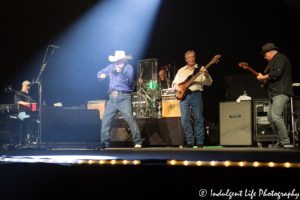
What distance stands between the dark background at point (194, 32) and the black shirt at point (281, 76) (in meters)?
1.54

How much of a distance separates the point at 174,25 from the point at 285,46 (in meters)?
2.39

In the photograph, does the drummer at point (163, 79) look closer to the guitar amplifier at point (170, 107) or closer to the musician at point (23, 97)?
the guitar amplifier at point (170, 107)

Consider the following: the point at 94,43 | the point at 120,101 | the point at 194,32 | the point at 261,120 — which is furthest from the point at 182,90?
the point at 94,43

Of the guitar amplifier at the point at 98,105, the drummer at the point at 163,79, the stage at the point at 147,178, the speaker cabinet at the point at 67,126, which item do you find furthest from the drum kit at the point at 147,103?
the stage at the point at 147,178

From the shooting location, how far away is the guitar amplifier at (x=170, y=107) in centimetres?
719

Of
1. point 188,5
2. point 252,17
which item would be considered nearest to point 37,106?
point 188,5

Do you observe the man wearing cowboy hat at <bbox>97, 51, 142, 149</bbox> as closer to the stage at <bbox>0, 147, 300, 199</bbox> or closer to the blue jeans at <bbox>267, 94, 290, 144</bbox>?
the blue jeans at <bbox>267, 94, 290, 144</bbox>

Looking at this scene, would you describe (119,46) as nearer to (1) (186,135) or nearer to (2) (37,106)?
(2) (37,106)

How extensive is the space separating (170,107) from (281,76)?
100 inches

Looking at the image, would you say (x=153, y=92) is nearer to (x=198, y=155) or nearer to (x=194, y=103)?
(x=194, y=103)

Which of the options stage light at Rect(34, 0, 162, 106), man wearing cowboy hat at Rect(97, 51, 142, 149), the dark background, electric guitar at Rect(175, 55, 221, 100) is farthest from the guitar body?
stage light at Rect(34, 0, 162, 106)

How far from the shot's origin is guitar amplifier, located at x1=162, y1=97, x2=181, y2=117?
719 cm

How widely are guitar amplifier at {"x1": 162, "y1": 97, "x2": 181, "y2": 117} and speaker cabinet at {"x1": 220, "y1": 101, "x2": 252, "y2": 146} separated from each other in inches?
36.7

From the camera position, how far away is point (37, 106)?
6805mm
